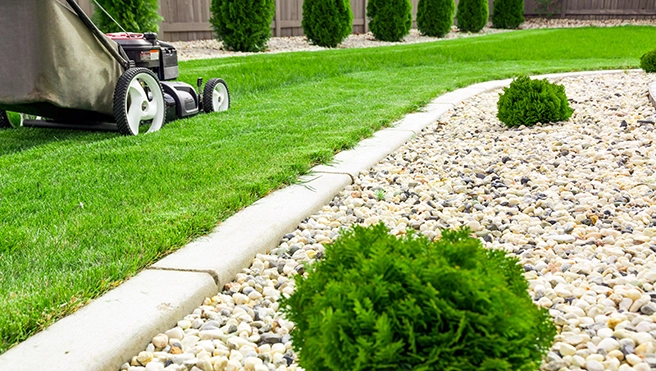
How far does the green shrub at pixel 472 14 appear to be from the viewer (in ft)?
63.8

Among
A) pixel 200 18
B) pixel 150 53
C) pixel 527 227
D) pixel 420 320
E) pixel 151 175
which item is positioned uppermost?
pixel 200 18

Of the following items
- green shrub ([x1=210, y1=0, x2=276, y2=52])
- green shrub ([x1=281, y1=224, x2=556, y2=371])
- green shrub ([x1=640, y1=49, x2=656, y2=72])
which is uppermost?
green shrub ([x1=210, y1=0, x2=276, y2=52])

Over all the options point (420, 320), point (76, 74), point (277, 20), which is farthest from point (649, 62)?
point (277, 20)

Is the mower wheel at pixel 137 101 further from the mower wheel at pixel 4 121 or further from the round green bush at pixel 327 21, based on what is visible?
the round green bush at pixel 327 21

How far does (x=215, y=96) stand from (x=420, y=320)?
4814 mm

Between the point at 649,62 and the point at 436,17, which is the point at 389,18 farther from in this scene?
Answer: the point at 649,62

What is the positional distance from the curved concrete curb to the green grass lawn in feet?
0.24

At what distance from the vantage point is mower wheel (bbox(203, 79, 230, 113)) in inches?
221

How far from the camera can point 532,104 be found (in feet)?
16.1

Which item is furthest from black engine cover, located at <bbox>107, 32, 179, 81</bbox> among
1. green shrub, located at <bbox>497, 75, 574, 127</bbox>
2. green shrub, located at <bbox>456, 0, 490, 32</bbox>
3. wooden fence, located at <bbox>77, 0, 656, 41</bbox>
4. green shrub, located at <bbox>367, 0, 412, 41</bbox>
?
green shrub, located at <bbox>456, 0, 490, 32</bbox>

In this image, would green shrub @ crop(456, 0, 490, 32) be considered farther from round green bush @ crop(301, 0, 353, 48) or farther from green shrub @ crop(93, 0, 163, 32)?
green shrub @ crop(93, 0, 163, 32)

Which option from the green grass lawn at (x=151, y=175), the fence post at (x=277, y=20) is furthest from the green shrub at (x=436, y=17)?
the green grass lawn at (x=151, y=175)

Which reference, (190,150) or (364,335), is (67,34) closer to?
(190,150)

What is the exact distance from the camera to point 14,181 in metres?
3.35
